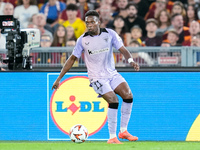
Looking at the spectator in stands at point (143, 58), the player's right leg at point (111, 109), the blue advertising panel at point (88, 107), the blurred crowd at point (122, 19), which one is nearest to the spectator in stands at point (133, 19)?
the blurred crowd at point (122, 19)

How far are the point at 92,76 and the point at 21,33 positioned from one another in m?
2.17

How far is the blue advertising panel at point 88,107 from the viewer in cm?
1028

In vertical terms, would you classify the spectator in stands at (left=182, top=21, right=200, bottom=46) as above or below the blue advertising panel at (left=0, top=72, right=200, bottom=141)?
above

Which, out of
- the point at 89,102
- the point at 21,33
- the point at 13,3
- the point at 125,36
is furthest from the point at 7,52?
the point at 13,3

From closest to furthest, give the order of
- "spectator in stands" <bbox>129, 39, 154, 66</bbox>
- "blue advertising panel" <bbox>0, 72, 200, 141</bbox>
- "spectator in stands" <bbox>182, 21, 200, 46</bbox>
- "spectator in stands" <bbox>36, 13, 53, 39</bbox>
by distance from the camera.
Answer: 1. "blue advertising panel" <bbox>0, 72, 200, 141</bbox>
2. "spectator in stands" <bbox>129, 39, 154, 66</bbox>
3. "spectator in stands" <bbox>182, 21, 200, 46</bbox>
4. "spectator in stands" <bbox>36, 13, 53, 39</bbox>

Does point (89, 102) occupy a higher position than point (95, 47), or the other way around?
point (95, 47)

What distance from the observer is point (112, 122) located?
9062 mm

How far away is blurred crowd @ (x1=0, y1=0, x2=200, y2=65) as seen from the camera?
13.5 metres

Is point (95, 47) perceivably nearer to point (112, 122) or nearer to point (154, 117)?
point (112, 122)

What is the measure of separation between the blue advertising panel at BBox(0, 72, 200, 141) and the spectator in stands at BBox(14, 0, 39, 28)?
Result: 4.70 meters

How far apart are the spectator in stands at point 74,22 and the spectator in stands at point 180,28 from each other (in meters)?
1.99

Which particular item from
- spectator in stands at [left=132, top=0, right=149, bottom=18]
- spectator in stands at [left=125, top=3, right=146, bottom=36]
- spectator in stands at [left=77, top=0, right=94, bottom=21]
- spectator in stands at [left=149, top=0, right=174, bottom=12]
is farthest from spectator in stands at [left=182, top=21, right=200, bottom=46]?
spectator in stands at [left=77, top=0, right=94, bottom=21]

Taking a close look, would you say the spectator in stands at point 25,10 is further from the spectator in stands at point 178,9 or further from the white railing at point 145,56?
the spectator in stands at point 178,9

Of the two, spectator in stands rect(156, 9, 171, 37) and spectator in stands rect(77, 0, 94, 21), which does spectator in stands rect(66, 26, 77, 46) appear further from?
spectator in stands rect(156, 9, 171, 37)
